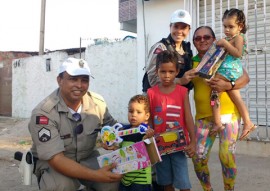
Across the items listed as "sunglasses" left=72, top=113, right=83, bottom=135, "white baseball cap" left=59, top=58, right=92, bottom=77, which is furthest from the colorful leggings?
"white baseball cap" left=59, top=58, right=92, bottom=77

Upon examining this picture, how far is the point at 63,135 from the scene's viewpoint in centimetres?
287

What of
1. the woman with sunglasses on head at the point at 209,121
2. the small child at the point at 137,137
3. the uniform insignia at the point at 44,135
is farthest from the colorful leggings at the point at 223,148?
the uniform insignia at the point at 44,135

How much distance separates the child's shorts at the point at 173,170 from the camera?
2.92m

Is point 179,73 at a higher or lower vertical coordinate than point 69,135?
higher

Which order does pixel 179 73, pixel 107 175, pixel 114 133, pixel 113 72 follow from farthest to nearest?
pixel 113 72, pixel 179 73, pixel 114 133, pixel 107 175

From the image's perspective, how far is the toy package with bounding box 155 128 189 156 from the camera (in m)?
2.86

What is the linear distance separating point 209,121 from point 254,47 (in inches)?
120

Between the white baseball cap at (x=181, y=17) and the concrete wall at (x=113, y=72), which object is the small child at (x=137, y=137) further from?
the concrete wall at (x=113, y=72)

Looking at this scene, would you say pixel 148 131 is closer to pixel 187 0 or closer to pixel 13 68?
pixel 187 0

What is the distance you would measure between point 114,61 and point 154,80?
6.95 meters

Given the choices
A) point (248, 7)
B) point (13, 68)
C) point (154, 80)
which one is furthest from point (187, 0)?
point (13, 68)

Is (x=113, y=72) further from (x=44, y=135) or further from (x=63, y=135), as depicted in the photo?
(x=44, y=135)

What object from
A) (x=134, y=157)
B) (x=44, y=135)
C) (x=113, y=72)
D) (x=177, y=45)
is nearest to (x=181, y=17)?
(x=177, y=45)

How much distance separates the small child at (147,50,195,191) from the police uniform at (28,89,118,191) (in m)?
0.52
